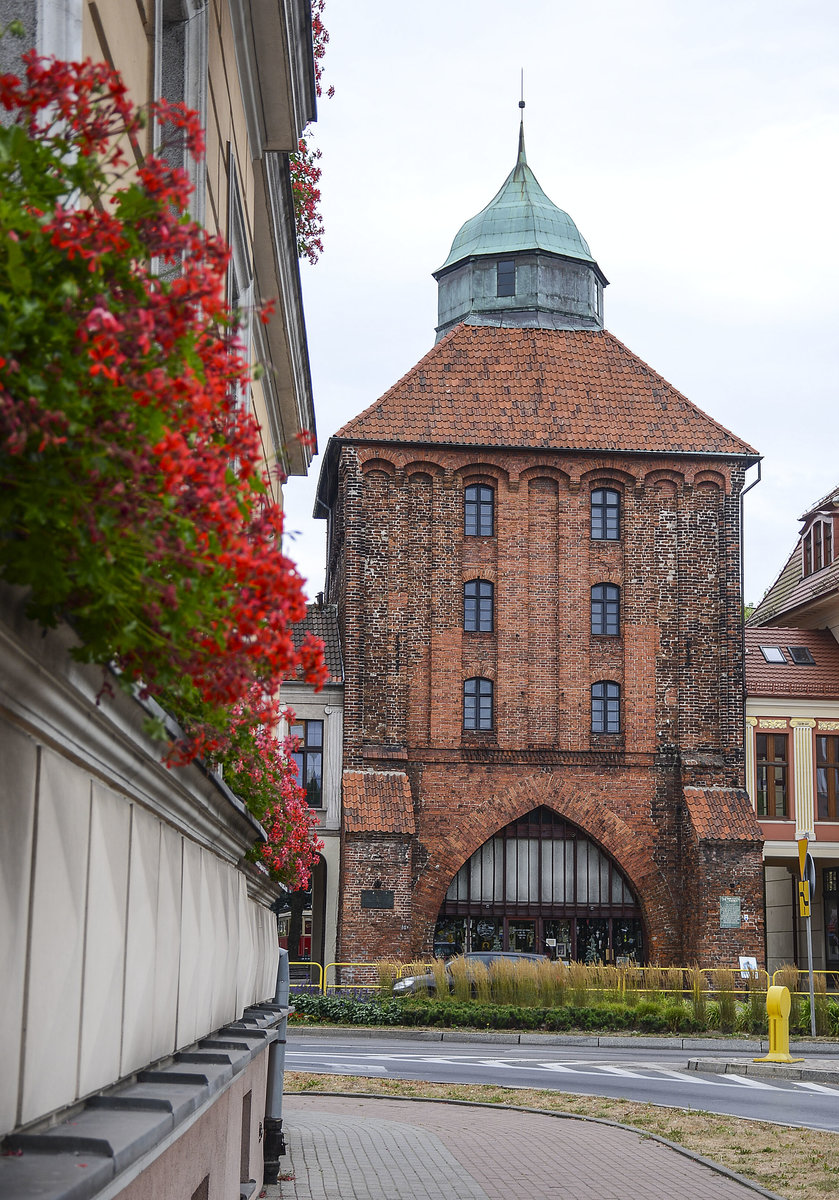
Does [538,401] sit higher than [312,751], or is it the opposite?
[538,401]

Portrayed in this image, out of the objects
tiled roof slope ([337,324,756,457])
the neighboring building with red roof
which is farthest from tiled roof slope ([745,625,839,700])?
tiled roof slope ([337,324,756,457])

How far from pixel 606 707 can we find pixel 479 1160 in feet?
84.4

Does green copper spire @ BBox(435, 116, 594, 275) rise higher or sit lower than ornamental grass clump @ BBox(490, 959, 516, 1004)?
higher

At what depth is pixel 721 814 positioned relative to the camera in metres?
36.1

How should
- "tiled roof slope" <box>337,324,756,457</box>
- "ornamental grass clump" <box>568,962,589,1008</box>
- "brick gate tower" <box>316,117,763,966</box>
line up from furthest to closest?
"tiled roof slope" <box>337,324,756,457</box>, "brick gate tower" <box>316,117,763,966</box>, "ornamental grass clump" <box>568,962,589,1008</box>

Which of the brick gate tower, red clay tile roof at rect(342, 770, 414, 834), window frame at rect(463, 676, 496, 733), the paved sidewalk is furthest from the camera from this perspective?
window frame at rect(463, 676, 496, 733)

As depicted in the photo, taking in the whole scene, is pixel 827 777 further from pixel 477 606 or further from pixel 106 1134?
pixel 106 1134

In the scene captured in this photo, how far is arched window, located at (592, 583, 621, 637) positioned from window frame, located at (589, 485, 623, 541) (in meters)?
1.35

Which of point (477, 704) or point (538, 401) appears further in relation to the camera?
point (538, 401)

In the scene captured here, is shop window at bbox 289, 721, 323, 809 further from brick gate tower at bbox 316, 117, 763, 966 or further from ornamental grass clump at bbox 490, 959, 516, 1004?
ornamental grass clump at bbox 490, 959, 516, 1004

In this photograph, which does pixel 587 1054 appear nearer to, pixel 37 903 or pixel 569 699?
pixel 569 699

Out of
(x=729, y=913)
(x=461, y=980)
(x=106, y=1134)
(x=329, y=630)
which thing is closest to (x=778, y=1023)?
(x=461, y=980)

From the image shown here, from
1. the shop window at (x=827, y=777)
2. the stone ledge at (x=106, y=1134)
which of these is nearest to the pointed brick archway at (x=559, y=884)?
the shop window at (x=827, y=777)

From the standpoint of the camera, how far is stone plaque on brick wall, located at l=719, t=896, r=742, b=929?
115 ft
